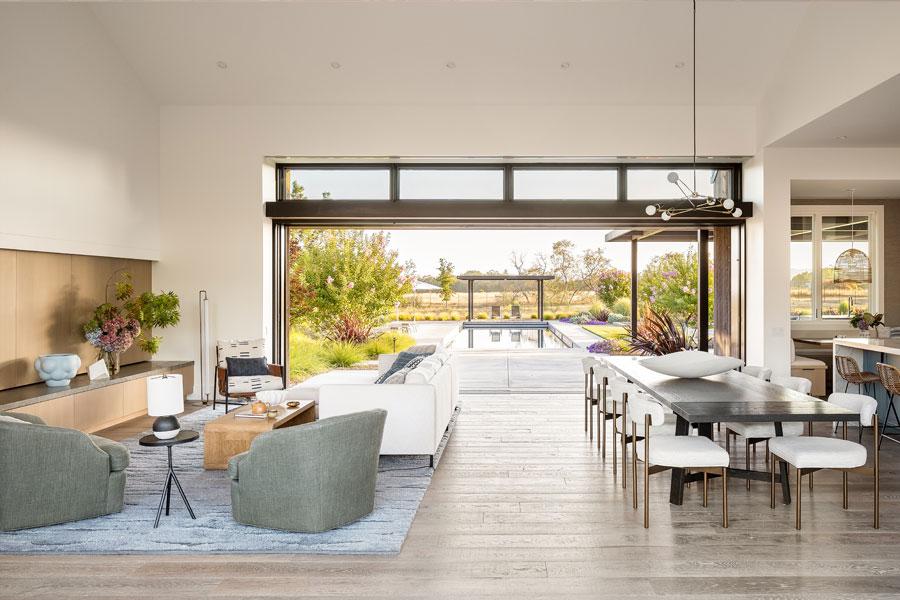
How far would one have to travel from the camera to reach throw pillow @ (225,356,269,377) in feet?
25.1

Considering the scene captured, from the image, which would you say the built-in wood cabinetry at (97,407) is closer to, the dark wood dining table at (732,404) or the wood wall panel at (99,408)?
the wood wall panel at (99,408)

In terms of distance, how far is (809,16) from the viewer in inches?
268

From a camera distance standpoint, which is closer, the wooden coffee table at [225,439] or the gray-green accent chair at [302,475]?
→ the gray-green accent chair at [302,475]

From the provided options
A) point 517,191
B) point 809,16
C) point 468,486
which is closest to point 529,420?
point 468,486

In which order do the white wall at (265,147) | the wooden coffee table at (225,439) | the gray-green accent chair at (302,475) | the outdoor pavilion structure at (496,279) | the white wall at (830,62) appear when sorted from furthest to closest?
1. the outdoor pavilion structure at (496,279)
2. the white wall at (265,147)
3. the white wall at (830,62)
4. the wooden coffee table at (225,439)
5. the gray-green accent chair at (302,475)

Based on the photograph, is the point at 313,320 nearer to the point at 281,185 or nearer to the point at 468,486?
the point at 281,185

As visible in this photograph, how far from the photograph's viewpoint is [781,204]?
8008 mm

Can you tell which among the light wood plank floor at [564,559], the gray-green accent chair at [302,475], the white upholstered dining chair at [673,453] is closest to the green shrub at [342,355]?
the light wood plank floor at [564,559]

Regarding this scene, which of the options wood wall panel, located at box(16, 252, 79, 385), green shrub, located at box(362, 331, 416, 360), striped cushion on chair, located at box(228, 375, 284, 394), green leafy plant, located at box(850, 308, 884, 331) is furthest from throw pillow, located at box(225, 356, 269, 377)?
green leafy plant, located at box(850, 308, 884, 331)

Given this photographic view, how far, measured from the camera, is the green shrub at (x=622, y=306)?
1370cm

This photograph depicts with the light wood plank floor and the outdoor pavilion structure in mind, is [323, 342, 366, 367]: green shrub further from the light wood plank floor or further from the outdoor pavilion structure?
the light wood plank floor

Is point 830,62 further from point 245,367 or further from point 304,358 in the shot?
point 304,358

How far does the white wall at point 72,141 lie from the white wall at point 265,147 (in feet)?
1.40

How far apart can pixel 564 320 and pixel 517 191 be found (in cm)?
726
